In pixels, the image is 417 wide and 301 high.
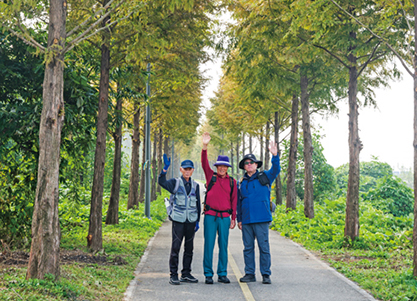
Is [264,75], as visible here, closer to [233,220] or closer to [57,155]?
[233,220]

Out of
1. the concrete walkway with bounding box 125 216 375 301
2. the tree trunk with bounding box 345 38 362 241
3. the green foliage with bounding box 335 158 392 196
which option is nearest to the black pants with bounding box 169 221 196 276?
the concrete walkway with bounding box 125 216 375 301

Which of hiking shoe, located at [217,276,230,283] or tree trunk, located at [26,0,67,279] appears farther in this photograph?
hiking shoe, located at [217,276,230,283]

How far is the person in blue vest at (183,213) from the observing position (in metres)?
6.99

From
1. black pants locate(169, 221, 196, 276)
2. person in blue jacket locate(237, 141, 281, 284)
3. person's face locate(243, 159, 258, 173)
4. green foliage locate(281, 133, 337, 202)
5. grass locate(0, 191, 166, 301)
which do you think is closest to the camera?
grass locate(0, 191, 166, 301)

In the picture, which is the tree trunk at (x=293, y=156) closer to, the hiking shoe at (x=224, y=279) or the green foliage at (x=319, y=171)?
the green foliage at (x=319, y=171)

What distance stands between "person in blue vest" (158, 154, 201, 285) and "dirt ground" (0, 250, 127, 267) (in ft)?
6.54

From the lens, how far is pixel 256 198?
23.7 feet

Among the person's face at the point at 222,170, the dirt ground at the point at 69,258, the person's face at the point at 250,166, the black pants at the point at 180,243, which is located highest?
the person's face at the point at 250,166

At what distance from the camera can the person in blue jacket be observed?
281 inches

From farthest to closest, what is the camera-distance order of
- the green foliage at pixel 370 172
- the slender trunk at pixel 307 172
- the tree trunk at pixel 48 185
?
the green foliage at pixel 370 172
the slender trunk at pixel 307 172
the tree trunk at pixel 48 185

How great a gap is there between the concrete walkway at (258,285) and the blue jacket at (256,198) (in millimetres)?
1135

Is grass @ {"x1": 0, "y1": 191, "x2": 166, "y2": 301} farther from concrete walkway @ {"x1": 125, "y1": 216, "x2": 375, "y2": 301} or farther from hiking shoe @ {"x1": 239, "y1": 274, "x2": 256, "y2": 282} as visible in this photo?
hiking shoe @ {"x1": 239, "y1": 274, "x2": 256, "y2": 282}

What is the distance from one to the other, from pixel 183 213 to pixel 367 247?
6.28m

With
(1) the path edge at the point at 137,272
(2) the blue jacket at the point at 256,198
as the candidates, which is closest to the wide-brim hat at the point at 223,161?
(2) the blue jacket at the point at 256,198
